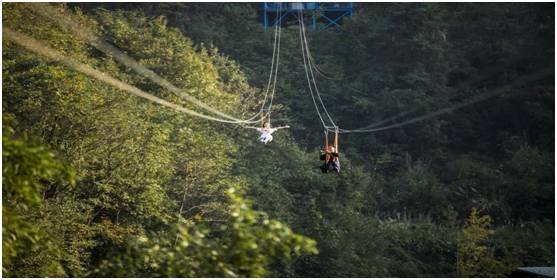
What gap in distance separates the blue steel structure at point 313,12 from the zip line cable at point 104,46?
58.1 ft

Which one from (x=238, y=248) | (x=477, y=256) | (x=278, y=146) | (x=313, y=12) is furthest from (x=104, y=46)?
(x=238, y=248)

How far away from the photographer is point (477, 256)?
48750 millimetres

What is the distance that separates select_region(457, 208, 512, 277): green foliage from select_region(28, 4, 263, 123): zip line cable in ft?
41.8

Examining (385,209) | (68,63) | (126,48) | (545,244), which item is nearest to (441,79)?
(385,209)

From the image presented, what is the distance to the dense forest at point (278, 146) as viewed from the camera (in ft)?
100

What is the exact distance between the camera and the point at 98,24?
46.1 metres

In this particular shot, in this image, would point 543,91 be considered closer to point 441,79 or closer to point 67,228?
point 441,79

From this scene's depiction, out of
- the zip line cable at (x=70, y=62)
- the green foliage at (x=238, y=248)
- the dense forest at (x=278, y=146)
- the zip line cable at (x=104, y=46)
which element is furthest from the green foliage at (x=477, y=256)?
the green foliage at (x=238, y=248)

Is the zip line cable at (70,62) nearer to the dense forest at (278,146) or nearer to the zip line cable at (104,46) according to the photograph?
the dense forest at (278,146)

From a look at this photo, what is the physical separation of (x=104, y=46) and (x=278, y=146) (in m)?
9.48

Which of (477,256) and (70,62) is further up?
(70,62)

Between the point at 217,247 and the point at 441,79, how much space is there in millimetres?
49150

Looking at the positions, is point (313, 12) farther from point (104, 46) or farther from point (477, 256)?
point (104, 46)

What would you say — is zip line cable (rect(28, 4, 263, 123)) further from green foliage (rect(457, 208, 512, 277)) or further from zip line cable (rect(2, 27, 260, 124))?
green foliage (rect(457, 208, 512, 277))
